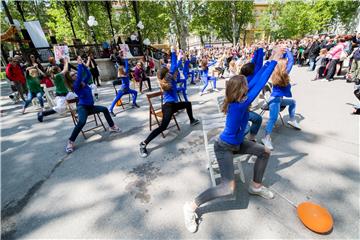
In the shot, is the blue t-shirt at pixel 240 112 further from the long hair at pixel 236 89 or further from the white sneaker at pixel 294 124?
the white sneaker at pixel 294 124

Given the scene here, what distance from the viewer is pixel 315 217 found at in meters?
2.01

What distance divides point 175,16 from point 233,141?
2988 cm

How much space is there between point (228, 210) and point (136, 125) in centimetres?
377

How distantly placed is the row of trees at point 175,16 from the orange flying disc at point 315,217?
21.7 metres

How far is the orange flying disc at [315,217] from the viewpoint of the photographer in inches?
76.3

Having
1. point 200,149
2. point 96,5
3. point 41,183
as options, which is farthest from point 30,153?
point 96,5

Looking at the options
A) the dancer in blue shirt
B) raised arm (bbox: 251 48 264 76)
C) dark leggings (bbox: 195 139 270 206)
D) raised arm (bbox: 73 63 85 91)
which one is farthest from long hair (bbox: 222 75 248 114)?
raised arm (bbox: 73 63 85 91)

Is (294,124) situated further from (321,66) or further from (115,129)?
(321,66)

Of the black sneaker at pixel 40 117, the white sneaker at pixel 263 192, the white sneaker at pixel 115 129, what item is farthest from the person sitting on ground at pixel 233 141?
the black sneaker at pixel 40 117

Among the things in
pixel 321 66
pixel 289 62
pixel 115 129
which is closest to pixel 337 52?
pixel 321 66

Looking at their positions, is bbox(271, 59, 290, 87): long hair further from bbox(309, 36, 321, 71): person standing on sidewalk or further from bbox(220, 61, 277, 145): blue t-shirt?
bbox(309, 36, 321, 71): person standing on sidewalk

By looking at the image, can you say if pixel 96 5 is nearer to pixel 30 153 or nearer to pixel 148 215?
pixel 30 153

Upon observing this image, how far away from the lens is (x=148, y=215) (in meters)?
2.38

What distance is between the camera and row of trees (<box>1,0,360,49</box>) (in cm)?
2205
